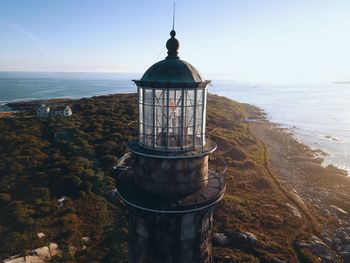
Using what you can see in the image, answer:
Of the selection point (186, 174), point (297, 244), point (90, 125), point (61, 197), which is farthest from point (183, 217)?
point (90, 125)

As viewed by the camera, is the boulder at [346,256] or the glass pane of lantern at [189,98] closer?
the glass pane of lantern at [189,98]

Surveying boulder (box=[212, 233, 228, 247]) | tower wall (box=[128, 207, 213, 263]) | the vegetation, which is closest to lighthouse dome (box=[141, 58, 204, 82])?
tower wall (box=[128, 207, 213, 263])

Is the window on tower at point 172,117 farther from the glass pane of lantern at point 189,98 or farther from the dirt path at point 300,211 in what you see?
the dirt path at point 300,211

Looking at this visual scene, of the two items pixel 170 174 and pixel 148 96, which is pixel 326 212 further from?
pixel 148 96

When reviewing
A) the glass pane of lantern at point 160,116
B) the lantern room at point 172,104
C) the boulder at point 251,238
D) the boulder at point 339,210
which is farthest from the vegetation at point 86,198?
the glass pane of lantern at point 160,116

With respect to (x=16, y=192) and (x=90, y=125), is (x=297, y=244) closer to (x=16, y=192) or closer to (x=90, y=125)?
(x=16, y=192)

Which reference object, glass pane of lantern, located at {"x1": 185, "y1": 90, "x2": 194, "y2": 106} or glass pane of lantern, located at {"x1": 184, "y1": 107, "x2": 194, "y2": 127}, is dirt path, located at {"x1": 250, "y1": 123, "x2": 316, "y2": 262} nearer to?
glass pane of lantern, located at {"x1": 184, "y1": 107, "x2": 194, "y2": 127}
